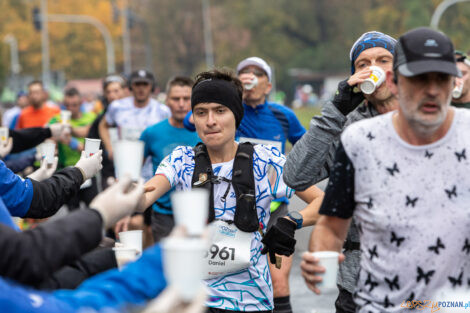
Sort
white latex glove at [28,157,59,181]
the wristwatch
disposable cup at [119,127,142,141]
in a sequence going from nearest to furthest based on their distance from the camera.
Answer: the wristwatch, white latex glove at [28,157,59,181], disposable cup at [119,127,142,141]

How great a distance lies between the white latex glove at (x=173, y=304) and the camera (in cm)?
206

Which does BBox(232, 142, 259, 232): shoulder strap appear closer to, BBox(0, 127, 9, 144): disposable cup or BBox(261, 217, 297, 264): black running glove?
BBox(261, 217, 297, 264): black running glove

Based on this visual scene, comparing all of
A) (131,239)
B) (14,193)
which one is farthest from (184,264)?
(14,193)

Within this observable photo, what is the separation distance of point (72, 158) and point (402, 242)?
28.2ft

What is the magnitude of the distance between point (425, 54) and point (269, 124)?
3952 millimetres

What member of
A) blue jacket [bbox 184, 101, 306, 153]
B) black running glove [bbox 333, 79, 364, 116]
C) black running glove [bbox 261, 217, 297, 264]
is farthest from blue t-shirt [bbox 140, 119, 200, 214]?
black running glove [bbox 333, 79, 364, 116]

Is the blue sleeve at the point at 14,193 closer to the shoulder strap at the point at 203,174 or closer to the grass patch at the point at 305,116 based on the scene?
the shoulder strap at the point at 203,174

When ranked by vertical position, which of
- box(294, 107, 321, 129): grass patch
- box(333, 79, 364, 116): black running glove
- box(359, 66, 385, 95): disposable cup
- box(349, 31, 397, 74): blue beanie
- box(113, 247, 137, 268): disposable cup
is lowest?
box(294, 107, 321, 129): grass patch

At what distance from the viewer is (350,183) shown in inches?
119

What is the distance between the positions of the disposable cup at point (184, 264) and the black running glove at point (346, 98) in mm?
1772

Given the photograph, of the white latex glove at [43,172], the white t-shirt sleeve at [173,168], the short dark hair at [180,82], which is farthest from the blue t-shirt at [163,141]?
the white t-shirt sleeve at [173,168]

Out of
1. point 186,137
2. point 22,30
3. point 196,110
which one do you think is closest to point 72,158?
point 186,137

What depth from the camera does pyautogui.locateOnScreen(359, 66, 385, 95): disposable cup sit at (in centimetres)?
357

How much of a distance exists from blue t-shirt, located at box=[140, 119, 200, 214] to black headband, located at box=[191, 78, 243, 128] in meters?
3.10
